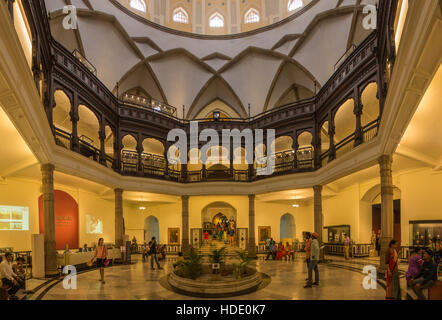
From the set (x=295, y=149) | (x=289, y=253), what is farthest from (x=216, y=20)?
(x=289, y=253)

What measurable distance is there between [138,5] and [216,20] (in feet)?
22.1

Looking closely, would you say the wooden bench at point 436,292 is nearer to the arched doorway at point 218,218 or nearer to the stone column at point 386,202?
the stone column at point 386,202

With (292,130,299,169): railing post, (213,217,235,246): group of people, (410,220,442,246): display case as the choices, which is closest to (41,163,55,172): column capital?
(292,130,299,169): railing post

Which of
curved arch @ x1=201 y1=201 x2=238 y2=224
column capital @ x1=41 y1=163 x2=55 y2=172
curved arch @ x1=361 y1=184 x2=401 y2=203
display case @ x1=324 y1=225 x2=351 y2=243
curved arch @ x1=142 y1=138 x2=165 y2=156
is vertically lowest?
display case @ x1=324 y1=225 x2=351 y2=243

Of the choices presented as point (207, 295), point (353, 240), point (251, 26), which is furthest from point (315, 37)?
point (207, 295)

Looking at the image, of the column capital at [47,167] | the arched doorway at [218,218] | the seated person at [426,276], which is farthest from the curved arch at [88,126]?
the seated person at [426,276]

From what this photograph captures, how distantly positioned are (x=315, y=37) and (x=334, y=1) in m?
2.41

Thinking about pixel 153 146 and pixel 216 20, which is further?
pixel 216 20

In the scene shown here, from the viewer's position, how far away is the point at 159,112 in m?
18.9

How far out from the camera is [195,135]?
64.7 feet

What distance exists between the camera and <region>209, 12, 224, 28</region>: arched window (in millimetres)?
25922

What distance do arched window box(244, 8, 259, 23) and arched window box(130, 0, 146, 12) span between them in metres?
8.65

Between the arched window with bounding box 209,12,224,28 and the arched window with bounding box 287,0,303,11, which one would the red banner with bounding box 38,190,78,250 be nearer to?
the arched window with bounding box 209,12,224,28

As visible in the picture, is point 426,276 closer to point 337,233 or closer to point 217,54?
point 337,233
